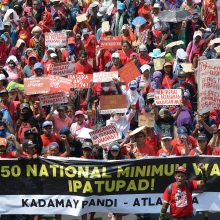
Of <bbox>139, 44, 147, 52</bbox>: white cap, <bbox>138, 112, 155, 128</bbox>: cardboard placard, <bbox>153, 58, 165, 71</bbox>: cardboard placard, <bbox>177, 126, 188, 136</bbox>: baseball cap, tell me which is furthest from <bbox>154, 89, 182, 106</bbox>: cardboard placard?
<bbox>139, 44, 147, 52</bbox>: white cap

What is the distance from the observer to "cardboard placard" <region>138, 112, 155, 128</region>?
1947 centimetres

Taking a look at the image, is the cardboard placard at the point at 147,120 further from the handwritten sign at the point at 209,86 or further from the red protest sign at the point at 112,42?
the red protest sign at the point at 112,42

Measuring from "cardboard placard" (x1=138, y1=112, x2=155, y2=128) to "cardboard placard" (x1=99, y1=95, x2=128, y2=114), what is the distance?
0.93 metres

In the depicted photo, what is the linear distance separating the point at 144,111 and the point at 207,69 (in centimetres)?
134

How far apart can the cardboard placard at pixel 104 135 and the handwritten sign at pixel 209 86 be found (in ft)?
5.91

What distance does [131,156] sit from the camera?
18.5 m

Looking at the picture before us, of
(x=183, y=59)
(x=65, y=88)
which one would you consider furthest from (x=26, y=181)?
(x=183, y=59)

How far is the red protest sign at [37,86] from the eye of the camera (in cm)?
2108

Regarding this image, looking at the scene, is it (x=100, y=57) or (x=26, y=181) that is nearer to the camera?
(x=26, y=181)

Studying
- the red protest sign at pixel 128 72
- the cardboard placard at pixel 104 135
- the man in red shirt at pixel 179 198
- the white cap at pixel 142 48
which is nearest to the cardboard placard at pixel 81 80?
the red protest sign at pixel 128 72

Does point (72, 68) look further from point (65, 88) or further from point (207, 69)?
point (207, 69)

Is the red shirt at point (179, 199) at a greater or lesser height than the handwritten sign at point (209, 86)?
lesser

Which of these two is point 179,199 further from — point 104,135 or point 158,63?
point 158,63

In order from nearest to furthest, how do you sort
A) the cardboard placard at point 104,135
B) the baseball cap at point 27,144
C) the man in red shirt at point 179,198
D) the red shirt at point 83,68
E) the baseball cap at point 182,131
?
the man in red shirt at point 179,198
the baseball cap at point 27,144
the cardboard placard at point 104,135
the baseball cap at point 182,131
the red shirt at point 83,68
